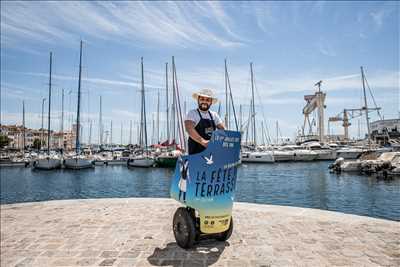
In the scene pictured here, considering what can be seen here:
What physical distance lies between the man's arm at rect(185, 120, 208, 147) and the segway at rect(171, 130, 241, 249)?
13 centimetres

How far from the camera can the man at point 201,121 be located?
4.09 m

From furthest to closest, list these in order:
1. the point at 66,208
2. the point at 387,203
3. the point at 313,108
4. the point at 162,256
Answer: the point at 313,108
the point at 387,203
the point at 66,208
the point at 162,256

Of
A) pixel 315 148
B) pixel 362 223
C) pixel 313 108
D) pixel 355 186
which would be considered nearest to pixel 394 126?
pixel 313 108

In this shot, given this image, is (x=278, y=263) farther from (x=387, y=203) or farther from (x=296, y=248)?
(x=387, y=203)

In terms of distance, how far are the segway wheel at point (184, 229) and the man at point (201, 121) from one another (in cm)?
88

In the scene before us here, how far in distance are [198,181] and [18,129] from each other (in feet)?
469

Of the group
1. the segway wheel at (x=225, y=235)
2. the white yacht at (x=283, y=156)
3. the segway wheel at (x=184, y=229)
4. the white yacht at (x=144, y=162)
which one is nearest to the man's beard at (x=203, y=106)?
the segway wheel at (x=184, y=229)

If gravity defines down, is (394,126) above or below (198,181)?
above

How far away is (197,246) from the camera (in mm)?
4344

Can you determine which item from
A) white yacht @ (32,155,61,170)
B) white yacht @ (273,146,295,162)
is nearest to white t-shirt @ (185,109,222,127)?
white yacht @ (32,155,61,170)

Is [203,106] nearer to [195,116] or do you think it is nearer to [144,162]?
[195,116]

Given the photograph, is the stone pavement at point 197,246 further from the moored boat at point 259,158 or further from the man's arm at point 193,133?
the moored boat at point 259,158

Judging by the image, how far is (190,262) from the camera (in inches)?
148

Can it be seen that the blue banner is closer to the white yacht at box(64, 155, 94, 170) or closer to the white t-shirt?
the white t-shirt
